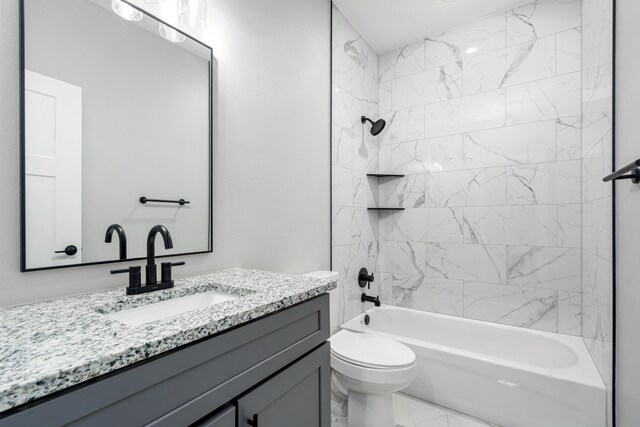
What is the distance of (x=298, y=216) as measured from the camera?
1.94 m

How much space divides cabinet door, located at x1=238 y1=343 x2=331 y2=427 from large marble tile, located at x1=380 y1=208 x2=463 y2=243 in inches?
71.6

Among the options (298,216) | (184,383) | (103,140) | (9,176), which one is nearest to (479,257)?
(298,216)

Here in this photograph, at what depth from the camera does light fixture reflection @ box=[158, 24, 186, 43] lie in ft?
3.99

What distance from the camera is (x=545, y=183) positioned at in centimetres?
219

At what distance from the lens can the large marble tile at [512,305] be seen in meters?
2.18

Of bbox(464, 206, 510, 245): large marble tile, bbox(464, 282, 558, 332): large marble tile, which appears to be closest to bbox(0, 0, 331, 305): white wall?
bbox(464, 206, 510, 245): large marble tile

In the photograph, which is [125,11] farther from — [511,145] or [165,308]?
[511,145]

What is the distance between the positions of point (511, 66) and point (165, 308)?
9.15ft

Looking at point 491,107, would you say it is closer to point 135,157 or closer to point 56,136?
point 135,157

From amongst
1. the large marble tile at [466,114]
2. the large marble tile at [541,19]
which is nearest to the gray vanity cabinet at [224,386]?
the large marble tile at [466,114]

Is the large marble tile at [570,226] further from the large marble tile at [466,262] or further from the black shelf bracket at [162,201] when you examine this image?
the black shelf bracket at [162,201]

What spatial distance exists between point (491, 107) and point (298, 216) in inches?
70.3

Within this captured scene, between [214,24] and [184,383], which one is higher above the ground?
[214,24]

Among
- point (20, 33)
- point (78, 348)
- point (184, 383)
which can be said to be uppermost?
point (20, 33)
